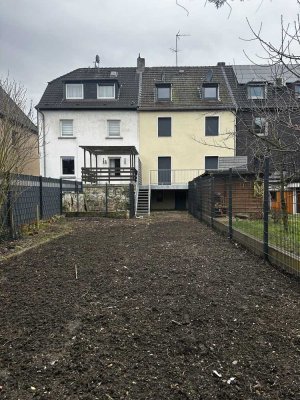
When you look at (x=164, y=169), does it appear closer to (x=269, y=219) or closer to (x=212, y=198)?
(x=212, y=198)

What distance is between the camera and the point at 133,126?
2520 cm

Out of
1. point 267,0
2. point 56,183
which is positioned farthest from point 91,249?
point 56,183

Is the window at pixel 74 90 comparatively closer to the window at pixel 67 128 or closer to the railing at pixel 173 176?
the window at pixel 67 128

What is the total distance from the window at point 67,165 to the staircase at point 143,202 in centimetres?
555

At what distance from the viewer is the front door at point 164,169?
25.3 meters

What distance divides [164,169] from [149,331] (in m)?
22.5

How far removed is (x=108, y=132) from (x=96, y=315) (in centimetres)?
2263

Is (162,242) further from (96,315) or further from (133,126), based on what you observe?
(133,126)

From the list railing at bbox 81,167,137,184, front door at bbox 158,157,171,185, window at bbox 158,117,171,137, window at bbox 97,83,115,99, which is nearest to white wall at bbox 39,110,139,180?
window at bbox 97,83,115,99

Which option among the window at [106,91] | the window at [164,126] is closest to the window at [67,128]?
the window at [106,91]

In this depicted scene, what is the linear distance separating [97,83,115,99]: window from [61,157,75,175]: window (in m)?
5.07

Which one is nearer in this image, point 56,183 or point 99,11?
point 99,11

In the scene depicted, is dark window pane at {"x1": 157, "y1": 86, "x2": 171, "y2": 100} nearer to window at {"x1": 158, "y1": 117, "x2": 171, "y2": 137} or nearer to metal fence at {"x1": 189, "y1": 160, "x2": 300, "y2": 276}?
window at {"x1": 158, "y1": 117, "x2": 171, "y2": 137}

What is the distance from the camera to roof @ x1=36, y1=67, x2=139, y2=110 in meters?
24.9
